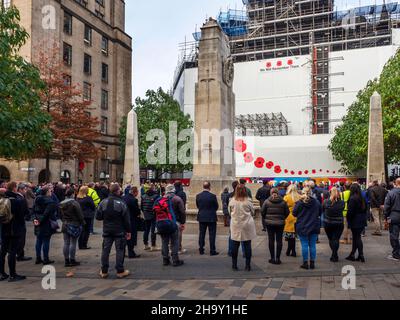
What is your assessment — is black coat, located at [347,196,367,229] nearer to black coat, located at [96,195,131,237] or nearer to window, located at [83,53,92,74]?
black coat, located at [96,195,131,237]

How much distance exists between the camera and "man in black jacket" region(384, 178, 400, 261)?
8.34m

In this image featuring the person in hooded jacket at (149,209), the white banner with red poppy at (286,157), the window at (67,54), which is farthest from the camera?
the white banner with red poppy at (286,157)

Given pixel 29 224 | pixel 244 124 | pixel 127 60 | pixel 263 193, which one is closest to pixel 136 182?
pixel 29 224

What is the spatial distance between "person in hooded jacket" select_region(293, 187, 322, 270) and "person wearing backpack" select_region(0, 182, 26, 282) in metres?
5.58

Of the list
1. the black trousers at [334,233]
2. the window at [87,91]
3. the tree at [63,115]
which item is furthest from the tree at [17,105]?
the window at [87,91]

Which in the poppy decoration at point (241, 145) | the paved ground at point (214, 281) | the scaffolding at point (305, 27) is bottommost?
the paved ground at point (214, 281)

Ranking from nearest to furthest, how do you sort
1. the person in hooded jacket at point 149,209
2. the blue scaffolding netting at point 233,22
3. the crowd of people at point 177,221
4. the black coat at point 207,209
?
the crowd of people at point 177,221
the black coat at point 207,209
the person in hooded jacket at point 149,209
the blue scaffolding netting at point 233,22

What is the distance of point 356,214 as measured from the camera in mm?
8414

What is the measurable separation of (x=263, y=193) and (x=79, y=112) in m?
20.2

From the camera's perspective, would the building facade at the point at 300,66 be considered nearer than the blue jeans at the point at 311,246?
No

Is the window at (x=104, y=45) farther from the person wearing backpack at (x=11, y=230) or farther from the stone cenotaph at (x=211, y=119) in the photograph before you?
the person wearing backpack at (x=11, y=230)

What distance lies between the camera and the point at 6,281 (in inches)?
273

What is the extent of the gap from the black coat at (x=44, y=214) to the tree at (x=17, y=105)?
2.45 meters

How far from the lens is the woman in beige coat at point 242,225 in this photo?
24.6 ft
